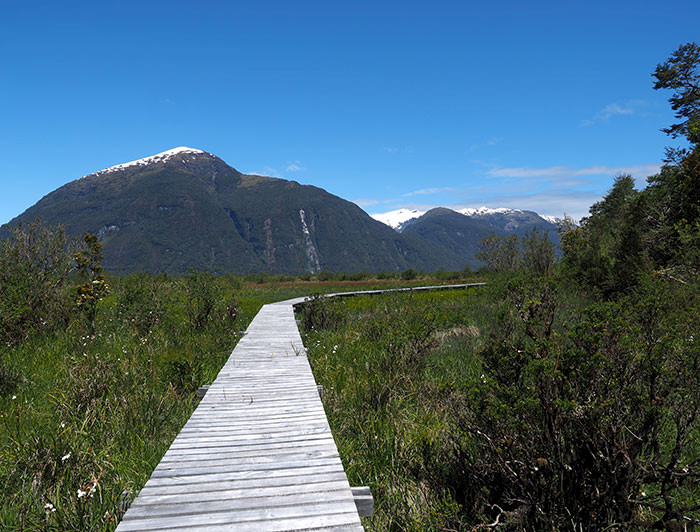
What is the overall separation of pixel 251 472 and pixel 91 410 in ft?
9.35

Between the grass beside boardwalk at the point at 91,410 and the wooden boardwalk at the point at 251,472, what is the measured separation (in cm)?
43

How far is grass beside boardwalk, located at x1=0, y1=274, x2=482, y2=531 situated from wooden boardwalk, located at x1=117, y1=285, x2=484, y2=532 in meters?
0.43

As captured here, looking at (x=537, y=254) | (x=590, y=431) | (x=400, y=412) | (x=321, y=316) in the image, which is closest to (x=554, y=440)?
(x=590, y=431)

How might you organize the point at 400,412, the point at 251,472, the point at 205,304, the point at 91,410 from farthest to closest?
the point at 205,304 < the point at 400,412 < the point at 91,410 < the point at 251,472

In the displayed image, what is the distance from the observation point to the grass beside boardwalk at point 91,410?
300cm

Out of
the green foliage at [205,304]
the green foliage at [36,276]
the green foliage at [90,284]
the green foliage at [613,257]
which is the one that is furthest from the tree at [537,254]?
the green foliage at [36,276]

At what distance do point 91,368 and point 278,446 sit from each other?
392 cm

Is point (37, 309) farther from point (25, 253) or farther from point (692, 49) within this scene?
point (692, 49)

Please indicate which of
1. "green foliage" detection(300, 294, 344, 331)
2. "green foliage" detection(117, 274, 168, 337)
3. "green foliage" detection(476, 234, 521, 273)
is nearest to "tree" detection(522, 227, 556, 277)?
"green foliage" detection(476, 234, 521, 273)

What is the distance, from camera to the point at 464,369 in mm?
6500

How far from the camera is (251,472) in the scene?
10.1ft

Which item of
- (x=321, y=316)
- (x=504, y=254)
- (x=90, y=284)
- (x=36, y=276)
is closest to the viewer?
(x=90, y=284)

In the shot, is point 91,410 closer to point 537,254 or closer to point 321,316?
point 321,316

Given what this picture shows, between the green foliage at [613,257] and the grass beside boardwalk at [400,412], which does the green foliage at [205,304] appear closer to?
the grass beside boardwalk at [400,412]
